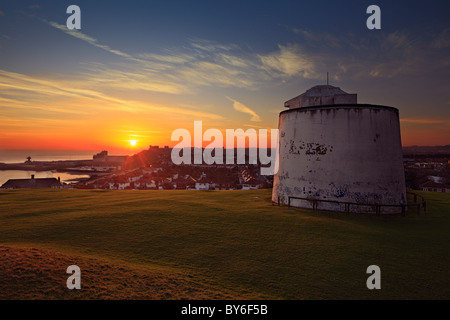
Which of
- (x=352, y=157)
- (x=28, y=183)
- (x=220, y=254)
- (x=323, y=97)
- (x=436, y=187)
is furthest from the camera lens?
(x=28, y=183)

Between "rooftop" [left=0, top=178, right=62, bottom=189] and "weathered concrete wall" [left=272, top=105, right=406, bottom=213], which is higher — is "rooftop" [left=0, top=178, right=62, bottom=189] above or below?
below

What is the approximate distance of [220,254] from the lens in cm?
773

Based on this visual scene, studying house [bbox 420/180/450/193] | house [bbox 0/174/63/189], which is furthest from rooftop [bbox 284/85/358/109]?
house [bbox 0/174/63/189]

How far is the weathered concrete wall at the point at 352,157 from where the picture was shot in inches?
583

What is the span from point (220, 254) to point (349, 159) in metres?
11.3

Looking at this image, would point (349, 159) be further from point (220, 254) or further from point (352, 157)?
point (220, 254)

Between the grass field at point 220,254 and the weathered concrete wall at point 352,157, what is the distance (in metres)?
1.72

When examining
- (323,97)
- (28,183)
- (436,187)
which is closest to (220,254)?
(323,97)

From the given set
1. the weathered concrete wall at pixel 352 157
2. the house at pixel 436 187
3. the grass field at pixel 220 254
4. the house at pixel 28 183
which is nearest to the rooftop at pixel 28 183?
the house at pixel 28 183

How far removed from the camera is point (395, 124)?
15.8 metres

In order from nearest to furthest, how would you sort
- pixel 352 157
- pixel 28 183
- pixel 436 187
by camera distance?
pixel 352 157 < pixel 436 187 < pixel 28 183

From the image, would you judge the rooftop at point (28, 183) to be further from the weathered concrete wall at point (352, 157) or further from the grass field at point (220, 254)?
the weathered concrete wall at point (352, 157)

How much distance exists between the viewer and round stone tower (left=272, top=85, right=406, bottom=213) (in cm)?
1478

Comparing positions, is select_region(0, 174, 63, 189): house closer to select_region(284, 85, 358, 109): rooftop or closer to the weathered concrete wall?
select_region(284, 85, 358, 109): rooftop
